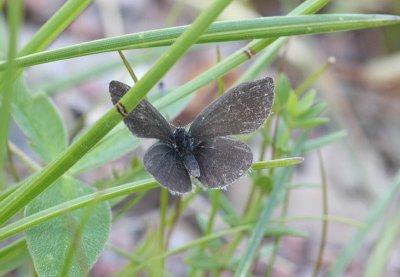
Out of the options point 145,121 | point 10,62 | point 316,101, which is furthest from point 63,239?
point 316,101

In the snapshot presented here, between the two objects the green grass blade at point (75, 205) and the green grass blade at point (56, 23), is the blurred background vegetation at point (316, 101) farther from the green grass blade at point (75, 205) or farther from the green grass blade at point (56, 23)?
the green grass blade at point (75, 205)

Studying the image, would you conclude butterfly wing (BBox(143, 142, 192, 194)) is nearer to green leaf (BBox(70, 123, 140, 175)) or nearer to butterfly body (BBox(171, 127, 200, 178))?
butterfly body (BBox(171, 127, 200, 178))

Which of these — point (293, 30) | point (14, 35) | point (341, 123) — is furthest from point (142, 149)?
point (341, 123)

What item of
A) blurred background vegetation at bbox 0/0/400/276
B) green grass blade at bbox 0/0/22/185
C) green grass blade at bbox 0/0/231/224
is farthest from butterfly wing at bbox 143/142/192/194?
blurred background vegetation at bbox 0/0/400/276

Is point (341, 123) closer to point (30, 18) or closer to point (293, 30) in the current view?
point (30, 18)

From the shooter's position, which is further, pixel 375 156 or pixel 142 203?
pixel 375 156

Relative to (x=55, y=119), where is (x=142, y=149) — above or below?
below

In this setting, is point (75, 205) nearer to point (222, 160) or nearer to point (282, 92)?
point (222, 160)
